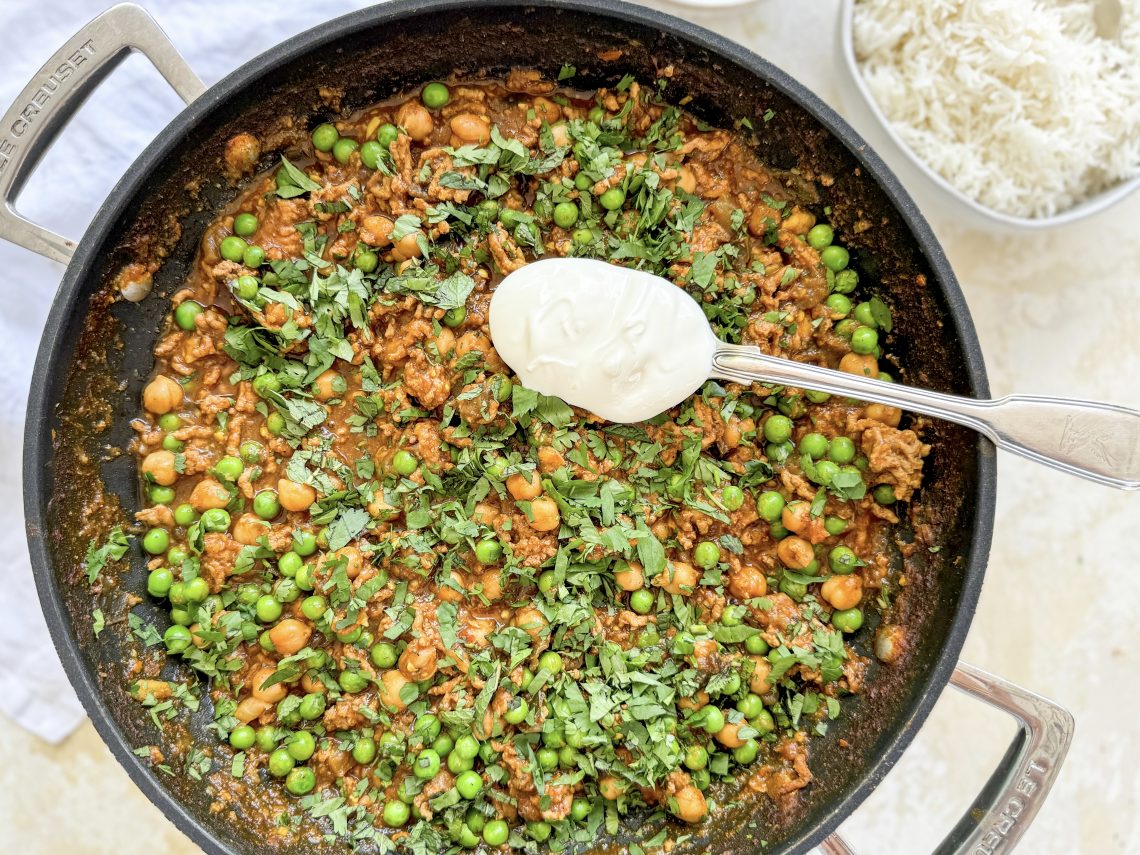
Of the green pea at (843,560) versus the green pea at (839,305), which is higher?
the green pea at (839,305)

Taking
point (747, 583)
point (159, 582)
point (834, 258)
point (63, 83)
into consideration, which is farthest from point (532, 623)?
point (63, 83)

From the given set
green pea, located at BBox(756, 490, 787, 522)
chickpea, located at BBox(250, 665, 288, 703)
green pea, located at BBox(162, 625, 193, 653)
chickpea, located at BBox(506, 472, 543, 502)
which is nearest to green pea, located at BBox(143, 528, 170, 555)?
green pea, located at BBox(162, 625, 193, 653)

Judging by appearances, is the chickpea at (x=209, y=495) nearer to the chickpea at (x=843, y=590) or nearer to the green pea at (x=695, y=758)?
the green pea at (x=695, y=758)

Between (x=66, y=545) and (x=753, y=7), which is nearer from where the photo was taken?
(x=66, y=545)

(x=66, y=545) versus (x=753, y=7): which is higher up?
(x=753, y=7)

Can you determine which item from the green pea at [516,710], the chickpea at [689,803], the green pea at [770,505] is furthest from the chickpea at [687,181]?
the chickpea at [689,803]

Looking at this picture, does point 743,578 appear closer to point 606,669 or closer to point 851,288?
point 606,669

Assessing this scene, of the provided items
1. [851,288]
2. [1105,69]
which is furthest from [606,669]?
[1105,69]

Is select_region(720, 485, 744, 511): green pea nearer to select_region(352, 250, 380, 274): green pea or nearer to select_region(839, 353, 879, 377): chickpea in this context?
select_region(839, 353, 879, 377): chickpea
